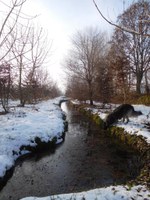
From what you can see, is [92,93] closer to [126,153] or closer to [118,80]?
[118,80]

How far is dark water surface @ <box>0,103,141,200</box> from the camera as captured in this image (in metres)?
6.94

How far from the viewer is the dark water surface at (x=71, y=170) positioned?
694 centimetres

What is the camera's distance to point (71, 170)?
8.41 meters

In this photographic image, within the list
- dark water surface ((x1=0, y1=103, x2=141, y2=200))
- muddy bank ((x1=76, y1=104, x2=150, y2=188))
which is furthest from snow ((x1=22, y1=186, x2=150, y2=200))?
dark water surface ((x1=0, y1=103, x2=141, y2=200))

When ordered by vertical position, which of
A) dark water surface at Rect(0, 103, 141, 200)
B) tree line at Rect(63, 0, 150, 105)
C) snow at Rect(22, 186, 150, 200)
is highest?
tree line at Rect(63, 0, 150, 105)

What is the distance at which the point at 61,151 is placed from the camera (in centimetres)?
1091

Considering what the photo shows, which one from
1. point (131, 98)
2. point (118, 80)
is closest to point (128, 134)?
point (118, 80)

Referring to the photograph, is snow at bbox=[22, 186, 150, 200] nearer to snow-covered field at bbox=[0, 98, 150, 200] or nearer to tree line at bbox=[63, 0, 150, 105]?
snow-covered field at bbox=[0, 98, 150, 200]

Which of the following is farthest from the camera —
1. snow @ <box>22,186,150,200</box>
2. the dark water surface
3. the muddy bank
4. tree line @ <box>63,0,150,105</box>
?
tree line @ <box>63,0,150,105</box>

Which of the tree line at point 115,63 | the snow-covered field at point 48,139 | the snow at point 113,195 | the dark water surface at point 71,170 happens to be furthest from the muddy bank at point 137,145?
the tree line at point 115,63

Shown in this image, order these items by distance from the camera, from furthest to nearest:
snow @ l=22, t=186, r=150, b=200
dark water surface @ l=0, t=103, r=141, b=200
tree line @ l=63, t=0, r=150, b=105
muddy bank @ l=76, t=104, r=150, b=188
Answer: tree line @ l=63, t=0, r=150, b=105 → dark water surface @ l=0, t=103, r=141, b=200 → muddy bank @ l=76, t=104, r=150, b=188 → snow @ l=22, t=186, r=150, b=200

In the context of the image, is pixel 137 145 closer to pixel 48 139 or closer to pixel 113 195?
pixel 48 139

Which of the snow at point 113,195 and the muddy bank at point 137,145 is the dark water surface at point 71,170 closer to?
the muddy bank at point 137,145

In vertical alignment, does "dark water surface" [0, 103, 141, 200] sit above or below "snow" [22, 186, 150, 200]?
below
